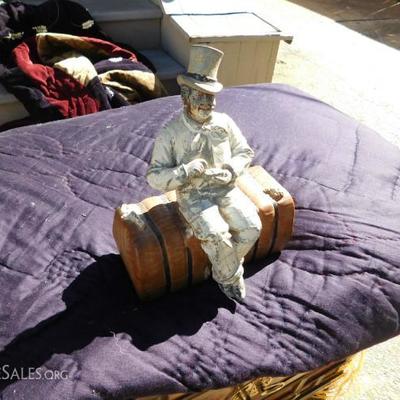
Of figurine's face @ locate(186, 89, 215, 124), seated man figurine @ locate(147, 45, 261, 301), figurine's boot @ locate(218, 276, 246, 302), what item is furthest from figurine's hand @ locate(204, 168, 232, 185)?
figurine's boot @ locate(218, 276, 246, 302)

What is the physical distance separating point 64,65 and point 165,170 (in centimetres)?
136

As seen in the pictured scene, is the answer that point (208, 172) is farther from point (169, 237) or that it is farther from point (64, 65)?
point (64, 65)

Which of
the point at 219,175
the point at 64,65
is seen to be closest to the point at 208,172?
the point at 219,175

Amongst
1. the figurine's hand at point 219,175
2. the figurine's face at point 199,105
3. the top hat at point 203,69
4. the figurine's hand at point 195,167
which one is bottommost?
the figurine's hand at point 219,175

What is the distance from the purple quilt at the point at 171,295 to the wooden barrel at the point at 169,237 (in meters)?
0.06

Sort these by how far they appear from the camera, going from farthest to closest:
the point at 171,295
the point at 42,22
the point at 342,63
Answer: the point at 342,63
the point at 42,22
the point at 171,295

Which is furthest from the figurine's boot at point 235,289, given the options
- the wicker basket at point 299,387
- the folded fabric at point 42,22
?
the folded fabric at point 42,22

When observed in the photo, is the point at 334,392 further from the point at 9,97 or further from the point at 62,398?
the point at 9,97

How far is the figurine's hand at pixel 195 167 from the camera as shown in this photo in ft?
→ 2.96

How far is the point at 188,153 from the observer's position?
93 centimetres

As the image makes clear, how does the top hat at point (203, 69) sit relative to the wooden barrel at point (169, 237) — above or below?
above

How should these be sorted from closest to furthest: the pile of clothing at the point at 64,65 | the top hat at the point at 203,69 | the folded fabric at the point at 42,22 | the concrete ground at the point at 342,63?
the top hat at the point at 203,69 → the pile of clothing at the point at 64,65 → the folded fabric at the point at 42,22 → the concrete ground at the point at 342,63

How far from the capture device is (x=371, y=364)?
1.40 metres

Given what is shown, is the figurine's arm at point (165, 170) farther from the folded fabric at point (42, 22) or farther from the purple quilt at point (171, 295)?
the folded fabric at point (42, 22)
